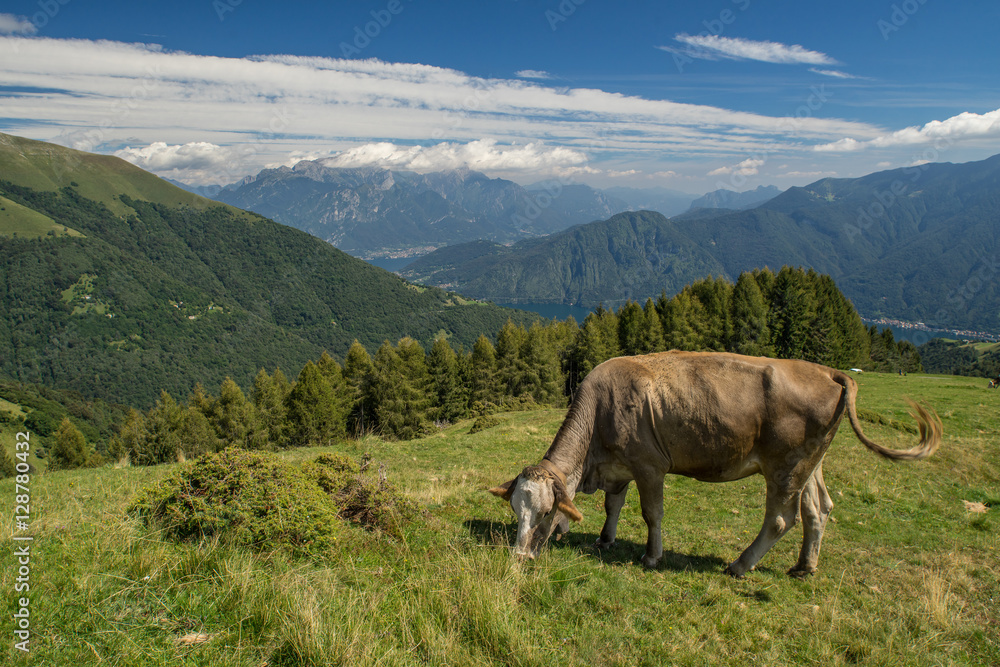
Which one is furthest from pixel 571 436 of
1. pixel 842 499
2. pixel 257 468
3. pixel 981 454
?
pixel 981 454

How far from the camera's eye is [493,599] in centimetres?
505

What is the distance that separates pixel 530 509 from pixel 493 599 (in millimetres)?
1654

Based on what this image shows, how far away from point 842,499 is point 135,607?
12861mm

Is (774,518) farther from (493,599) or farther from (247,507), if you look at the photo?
(247,507)

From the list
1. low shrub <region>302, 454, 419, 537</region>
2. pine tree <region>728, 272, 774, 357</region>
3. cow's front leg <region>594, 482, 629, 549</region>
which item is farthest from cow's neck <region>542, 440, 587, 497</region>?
pine tree <region>728, 272, 774, 357</region>

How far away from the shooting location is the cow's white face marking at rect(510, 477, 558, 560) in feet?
21.6

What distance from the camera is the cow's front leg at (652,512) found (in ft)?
23.4

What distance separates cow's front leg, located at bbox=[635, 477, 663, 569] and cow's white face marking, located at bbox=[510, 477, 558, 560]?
146cm

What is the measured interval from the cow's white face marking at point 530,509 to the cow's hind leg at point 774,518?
3088 mm

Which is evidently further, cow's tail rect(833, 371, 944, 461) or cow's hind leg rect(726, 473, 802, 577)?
cow's hind leg rect(726, 473, 802, 577)

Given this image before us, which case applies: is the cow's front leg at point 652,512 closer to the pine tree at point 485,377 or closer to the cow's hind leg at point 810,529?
the cow's hind leg at point 810,529

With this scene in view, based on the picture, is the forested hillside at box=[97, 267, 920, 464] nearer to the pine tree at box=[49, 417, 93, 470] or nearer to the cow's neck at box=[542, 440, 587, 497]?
the pine tree at box=[49, 417, 93, 470]

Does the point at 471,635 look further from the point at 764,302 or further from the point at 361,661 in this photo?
the point at 764,302
